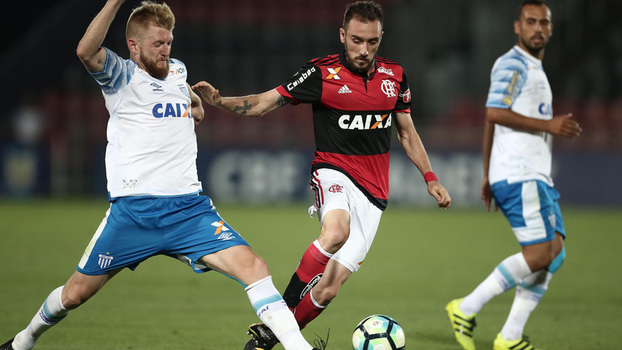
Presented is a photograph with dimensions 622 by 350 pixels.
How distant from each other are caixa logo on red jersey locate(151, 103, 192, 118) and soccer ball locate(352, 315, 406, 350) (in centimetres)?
170

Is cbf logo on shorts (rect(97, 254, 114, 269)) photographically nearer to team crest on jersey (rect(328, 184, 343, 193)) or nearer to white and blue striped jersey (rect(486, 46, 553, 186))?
team crest on jersey (rect(328, 184, 343, 193))

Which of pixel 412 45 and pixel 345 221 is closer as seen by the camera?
pixel 345 221

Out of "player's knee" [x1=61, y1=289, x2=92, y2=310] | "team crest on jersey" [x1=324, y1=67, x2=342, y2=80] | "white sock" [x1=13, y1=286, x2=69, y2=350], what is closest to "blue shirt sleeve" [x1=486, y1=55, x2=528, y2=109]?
"team crest on jersey" [x1=324, y1=67, x2=342, y2=80]

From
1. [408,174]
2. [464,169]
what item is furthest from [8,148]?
[464,169]

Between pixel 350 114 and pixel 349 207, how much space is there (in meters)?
0.64

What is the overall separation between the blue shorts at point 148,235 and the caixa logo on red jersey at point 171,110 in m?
0.48

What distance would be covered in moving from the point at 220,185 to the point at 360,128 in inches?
490

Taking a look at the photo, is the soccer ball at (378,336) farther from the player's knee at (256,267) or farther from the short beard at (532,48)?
the short beard at (532,48)

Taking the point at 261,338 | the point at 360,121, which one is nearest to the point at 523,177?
the point at 360,121

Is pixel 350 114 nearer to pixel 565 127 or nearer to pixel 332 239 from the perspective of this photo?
pixel 332 239

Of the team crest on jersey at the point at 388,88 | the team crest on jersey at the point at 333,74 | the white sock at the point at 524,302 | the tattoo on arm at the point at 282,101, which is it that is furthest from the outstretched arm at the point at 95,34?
the white sock at the point at 524,302

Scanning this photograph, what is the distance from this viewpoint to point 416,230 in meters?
13.9

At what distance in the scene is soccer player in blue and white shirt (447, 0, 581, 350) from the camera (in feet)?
18.8

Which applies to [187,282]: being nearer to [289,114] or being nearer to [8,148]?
[8,148]
